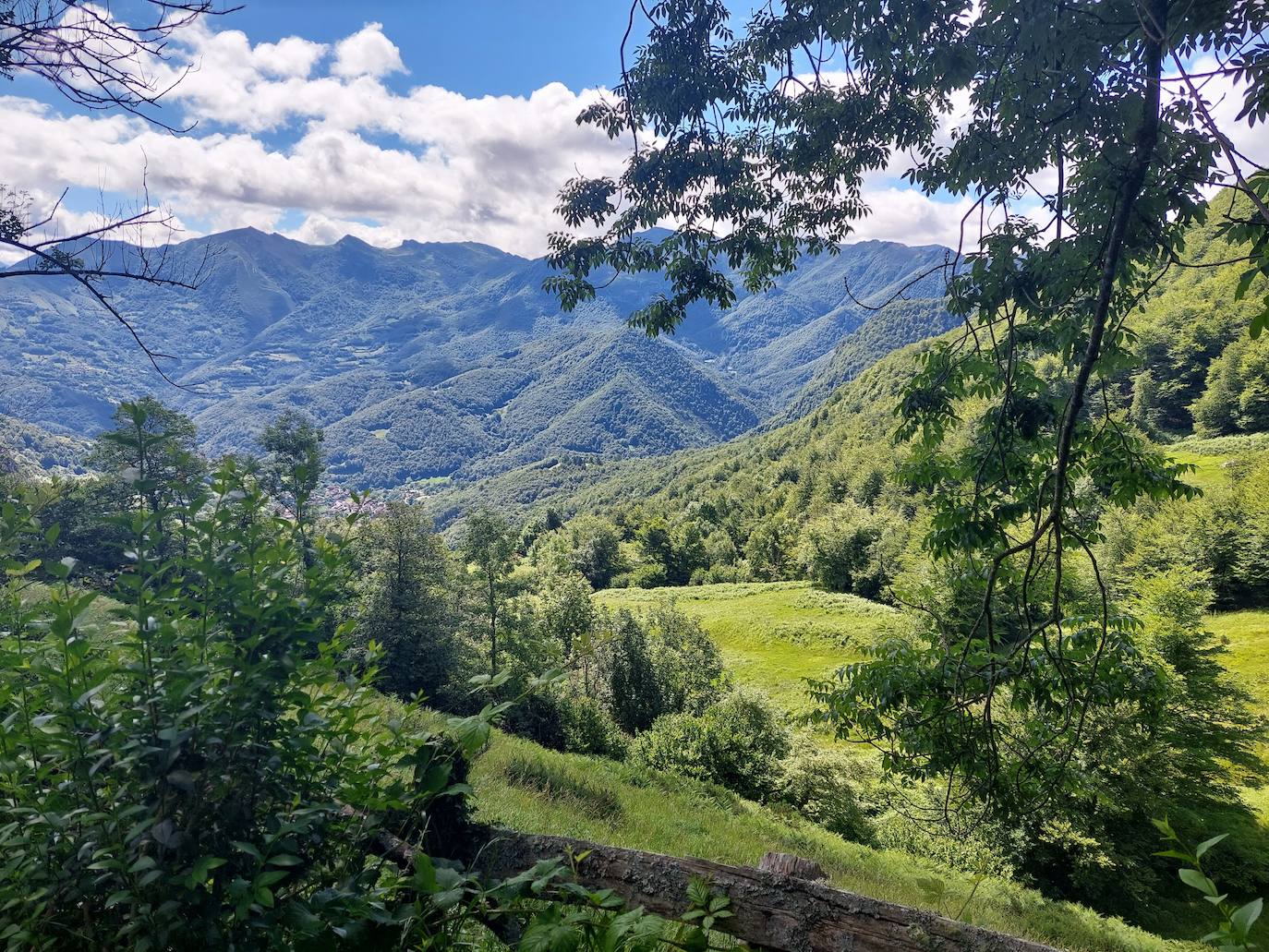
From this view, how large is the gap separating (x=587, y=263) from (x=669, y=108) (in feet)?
4.80

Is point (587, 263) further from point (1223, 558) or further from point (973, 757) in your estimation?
point (1223, 558)

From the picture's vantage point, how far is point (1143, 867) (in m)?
14.2

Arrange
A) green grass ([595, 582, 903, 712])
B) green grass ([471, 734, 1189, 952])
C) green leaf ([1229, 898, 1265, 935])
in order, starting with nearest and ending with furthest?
green leaf ([1229, 898, 1265, 935])
green grass ([471, 734, 1189, 952])
green grass ([595, 582, 903, 712])

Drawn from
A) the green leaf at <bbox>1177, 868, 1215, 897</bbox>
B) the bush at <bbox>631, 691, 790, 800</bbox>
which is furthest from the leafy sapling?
the bush at <bbox>631, 691, 790, 800</bbox>

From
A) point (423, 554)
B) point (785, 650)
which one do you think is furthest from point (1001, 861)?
point (785, 650)

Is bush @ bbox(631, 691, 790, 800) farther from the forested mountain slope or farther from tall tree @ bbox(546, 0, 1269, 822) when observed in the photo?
the forested mountain slope

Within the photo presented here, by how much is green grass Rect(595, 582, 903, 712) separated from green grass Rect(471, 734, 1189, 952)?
51.2 feet

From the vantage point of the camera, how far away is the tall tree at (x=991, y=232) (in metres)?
3.19

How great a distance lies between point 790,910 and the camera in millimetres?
3035

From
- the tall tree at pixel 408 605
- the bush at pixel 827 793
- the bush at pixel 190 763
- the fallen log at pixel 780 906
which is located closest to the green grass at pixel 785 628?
the bush at pixel 827 793

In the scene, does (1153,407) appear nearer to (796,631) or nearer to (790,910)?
(796,631)

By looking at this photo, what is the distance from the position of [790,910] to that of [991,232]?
4.49 meters

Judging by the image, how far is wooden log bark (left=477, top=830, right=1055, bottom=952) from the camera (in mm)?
2947

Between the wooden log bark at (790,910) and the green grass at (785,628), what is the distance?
2651 cm
